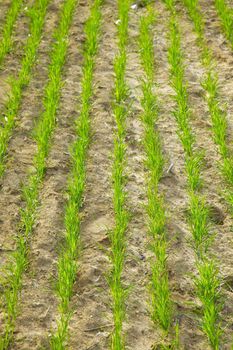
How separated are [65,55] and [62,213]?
2020mm

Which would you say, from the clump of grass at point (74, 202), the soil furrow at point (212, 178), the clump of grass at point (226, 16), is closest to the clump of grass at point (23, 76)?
the clump of grass at point (74, 202)

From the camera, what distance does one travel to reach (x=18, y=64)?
505 cm

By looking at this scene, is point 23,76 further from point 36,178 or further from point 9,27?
point 36,178

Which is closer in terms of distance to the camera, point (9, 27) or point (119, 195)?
point (119, 195)

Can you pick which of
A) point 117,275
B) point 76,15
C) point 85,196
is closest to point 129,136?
point 85,196

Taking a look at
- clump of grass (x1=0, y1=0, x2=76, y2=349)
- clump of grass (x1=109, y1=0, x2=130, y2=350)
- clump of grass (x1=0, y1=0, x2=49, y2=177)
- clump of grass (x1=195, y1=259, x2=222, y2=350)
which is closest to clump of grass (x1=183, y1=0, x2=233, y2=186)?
clump of grass (x1=109, y1=0, x2=130, y2=350)

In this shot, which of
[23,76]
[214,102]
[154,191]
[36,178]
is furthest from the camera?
[23,76]

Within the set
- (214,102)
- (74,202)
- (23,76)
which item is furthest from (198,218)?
(23,76)

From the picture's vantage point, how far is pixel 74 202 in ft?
11.6

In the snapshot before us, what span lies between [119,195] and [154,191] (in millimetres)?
242

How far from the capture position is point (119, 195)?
352 centimetres

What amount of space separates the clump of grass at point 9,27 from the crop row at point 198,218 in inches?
55.3

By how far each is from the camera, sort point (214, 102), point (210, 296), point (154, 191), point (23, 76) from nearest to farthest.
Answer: point (210, 296) → point (154, 191) → point (214, 102) → point (23, 76)

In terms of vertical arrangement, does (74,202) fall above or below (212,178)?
above
